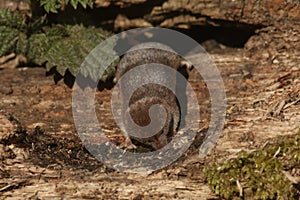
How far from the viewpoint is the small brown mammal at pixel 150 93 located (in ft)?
16.3

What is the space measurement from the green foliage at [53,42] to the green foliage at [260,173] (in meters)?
2.10

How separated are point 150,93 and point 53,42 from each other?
1148 millimetres

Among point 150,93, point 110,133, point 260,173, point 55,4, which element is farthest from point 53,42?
point 260,173

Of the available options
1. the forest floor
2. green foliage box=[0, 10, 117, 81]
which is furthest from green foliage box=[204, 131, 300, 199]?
green foliage box=[0, 10, 117, 81]

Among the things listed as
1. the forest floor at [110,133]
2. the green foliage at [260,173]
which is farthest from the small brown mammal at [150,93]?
the green foliage at [260,173]

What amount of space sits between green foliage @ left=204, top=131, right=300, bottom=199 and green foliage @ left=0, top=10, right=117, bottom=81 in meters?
2.10

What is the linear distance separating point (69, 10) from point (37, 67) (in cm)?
71

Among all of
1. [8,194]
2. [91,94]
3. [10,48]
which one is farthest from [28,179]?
[10,48]

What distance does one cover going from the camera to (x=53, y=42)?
233 inches

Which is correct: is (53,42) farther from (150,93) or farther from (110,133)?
(110,133)

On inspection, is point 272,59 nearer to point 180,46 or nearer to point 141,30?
point 180,46

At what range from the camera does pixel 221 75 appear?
5.70 m

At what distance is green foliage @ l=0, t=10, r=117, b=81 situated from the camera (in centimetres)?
575

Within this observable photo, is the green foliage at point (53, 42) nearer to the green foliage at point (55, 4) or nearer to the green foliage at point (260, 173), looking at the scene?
the green foliage at point (55, 4)
